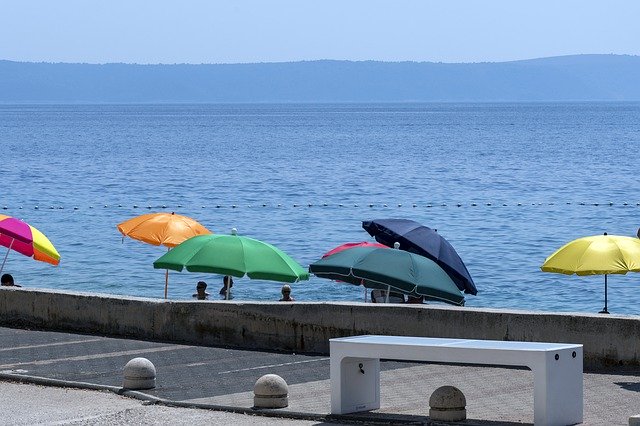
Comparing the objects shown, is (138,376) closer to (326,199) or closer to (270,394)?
(270,394)

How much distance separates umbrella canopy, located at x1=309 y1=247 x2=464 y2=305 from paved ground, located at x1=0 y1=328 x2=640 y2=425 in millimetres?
2143

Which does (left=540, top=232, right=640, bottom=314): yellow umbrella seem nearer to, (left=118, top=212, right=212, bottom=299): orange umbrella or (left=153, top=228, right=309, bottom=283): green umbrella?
(left=153, top=228, right=309, bottom=283): green umbrella

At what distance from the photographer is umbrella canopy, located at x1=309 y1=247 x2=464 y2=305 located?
618 inches

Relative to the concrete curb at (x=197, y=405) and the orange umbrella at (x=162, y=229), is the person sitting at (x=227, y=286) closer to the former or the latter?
the orange umbrella at (x=162, y=229)

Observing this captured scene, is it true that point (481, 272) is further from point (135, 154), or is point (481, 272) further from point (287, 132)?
point (287, 132)

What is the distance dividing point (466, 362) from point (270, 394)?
65.6 inches

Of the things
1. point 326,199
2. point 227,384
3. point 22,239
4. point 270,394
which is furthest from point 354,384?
point 326,199

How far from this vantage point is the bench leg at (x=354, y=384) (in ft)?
35.2

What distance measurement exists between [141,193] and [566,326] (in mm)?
53287

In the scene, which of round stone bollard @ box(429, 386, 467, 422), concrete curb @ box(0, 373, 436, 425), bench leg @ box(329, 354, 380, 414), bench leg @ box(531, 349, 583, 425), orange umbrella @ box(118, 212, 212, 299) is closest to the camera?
bench leg @ box(531, 349, 583, 425)

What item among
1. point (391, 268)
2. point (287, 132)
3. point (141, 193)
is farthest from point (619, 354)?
point (287, 132)

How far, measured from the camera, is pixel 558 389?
10.2m

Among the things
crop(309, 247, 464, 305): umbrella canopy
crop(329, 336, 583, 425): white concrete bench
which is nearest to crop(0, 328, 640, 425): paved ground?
crop(329, 336, 583, 425): white concrete bench

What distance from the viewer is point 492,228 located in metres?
49.1
